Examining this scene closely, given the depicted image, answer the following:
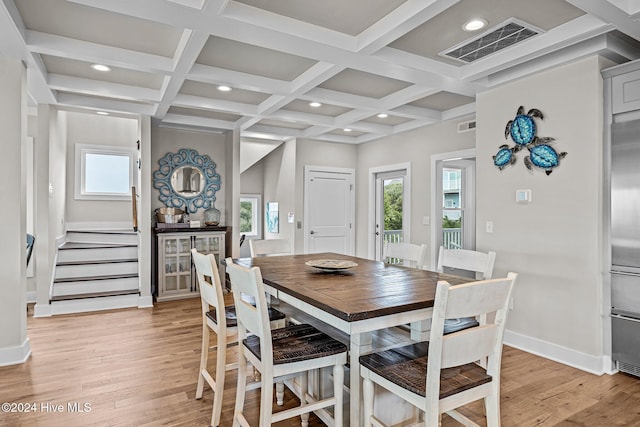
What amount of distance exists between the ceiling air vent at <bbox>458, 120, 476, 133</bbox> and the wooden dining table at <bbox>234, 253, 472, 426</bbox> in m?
2.74

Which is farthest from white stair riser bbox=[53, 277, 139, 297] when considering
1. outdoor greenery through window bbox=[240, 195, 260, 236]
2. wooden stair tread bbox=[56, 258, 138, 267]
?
outdoor greenery through window bbox=[240, 195, 260, 236]

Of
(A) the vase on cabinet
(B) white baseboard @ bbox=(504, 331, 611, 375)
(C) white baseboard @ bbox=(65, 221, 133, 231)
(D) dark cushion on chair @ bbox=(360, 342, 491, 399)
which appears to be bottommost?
(B) white baseboard @ bbox=(504, 331, 611, 375)

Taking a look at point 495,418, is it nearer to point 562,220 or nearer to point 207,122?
point 562,220

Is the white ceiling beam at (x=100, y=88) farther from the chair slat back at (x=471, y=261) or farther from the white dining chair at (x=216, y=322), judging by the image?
the chair slat back at (x=471, y=261)

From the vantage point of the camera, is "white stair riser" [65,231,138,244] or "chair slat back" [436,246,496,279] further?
"white stair riser" [65,231,138,244]

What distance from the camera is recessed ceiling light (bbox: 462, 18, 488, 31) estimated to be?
2628 mm

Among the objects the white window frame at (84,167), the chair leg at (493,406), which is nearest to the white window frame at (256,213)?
the white window frame at (84,167)

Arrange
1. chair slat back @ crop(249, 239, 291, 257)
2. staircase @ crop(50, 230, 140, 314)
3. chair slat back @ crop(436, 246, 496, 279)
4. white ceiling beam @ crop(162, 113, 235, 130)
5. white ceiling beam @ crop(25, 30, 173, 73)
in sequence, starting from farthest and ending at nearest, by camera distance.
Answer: white ceiling beam @ crop(162, 113, 235, 130) → staircase @ crop(50, 230, 140, 314) → chair slat back @ crop(249, 239, 291, 257) → white ceiling beam @ crop(25, 30, 173, 73) → chair slat back @ crop(436, 246, 496, 279)

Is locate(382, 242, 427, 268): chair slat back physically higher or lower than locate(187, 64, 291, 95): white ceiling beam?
lower

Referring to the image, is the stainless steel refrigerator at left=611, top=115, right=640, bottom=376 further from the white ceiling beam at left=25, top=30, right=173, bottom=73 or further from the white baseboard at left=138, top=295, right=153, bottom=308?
the white baseboard at left=138, top=295, right=153, bottom=308

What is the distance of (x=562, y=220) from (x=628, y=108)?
0.94 metres

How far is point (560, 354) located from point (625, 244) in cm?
103

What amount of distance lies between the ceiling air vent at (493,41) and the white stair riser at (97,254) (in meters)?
4.82

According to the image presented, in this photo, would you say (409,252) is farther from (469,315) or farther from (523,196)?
(469,315)
